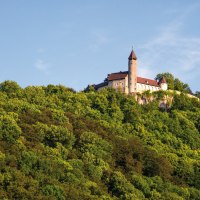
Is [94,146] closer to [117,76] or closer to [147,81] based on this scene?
[117,76]

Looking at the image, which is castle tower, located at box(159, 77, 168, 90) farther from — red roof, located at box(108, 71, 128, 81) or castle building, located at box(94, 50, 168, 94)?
red roof, located at box(108, 71, 128, 81)

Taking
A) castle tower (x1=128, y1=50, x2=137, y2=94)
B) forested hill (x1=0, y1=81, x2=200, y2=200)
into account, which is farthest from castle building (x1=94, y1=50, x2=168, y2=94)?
forested hill (x1=0, y1=81, x2=200, y2=200)

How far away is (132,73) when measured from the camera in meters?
110

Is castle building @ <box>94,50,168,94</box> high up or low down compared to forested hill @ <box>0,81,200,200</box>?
up

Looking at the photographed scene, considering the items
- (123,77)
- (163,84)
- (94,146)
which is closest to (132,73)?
(123,77)

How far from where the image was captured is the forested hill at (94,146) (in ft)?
237

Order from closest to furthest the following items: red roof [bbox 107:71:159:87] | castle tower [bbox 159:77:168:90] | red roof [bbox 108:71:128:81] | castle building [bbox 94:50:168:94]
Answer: castle building [bbox 94:50:168:94] < red roof [bbox 108:71:128:81] < red roof [bbox 107:71:159:87] < castle tower [bbox 159:77:168:90]

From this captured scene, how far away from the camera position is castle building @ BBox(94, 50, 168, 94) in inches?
4331

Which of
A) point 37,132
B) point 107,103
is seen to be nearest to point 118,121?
point 107,103

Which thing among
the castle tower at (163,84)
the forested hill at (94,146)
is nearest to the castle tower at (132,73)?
the forested hill at (94,146)

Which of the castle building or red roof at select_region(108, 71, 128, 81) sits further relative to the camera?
red roof at select_region(108, 71, 128, 81)

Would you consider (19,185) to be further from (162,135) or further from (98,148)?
(162,135)

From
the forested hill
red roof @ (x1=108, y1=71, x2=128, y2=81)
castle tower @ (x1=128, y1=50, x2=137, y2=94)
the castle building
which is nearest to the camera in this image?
the forested hill

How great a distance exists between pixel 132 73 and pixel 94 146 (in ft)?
90.7
